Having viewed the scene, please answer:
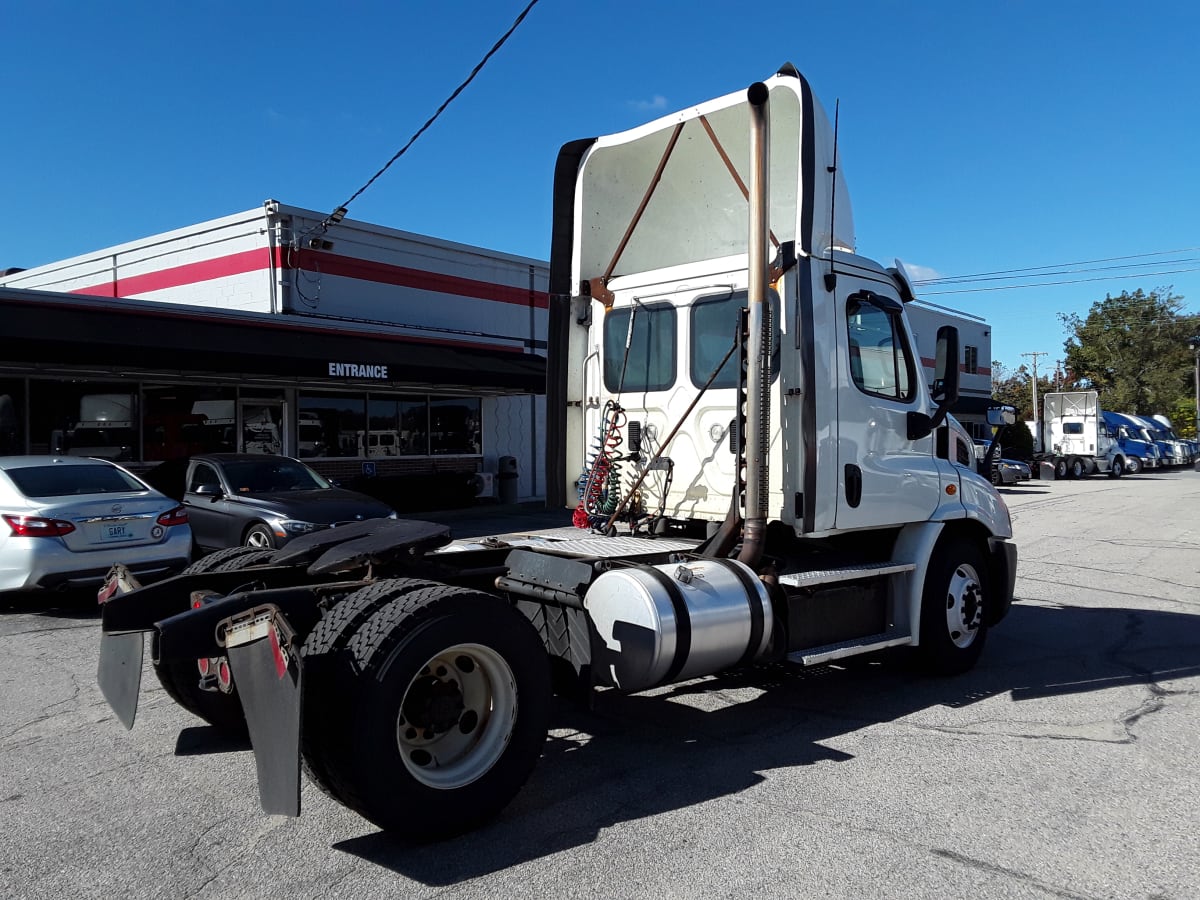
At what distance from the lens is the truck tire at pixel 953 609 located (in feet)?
21.2

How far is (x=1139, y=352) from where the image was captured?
6981cm

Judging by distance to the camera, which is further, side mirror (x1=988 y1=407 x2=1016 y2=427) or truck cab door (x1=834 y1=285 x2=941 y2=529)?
side mirror (x1=988 y1=407 x2=1016 y2=427)

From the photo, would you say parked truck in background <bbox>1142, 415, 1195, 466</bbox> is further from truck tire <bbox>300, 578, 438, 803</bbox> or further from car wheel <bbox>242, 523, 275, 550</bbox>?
truck tire <bbox>300, 578, 438, 803</bbox>

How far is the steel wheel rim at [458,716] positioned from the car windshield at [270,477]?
28.0 feet

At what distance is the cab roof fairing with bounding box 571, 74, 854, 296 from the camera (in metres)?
6.33

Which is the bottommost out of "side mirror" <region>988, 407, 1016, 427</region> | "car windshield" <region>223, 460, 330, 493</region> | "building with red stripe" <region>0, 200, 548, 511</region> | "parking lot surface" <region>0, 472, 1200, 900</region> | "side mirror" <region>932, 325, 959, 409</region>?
"parking lot surface" <region>0, 472, 1200, 900</region>

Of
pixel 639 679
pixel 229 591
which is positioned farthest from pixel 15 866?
pixel 639 679

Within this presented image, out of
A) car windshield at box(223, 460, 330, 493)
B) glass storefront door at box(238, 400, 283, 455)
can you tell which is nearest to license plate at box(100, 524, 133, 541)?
car windshield at box(223, 460, 330, 493)

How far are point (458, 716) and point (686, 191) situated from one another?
440 cm

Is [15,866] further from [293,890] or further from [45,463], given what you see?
[45,463]

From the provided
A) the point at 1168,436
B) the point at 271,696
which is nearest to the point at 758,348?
the point at 271,696

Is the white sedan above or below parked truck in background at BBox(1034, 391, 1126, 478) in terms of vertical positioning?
below

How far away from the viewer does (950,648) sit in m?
6.57

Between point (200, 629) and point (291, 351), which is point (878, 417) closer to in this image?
point (200, 629)
